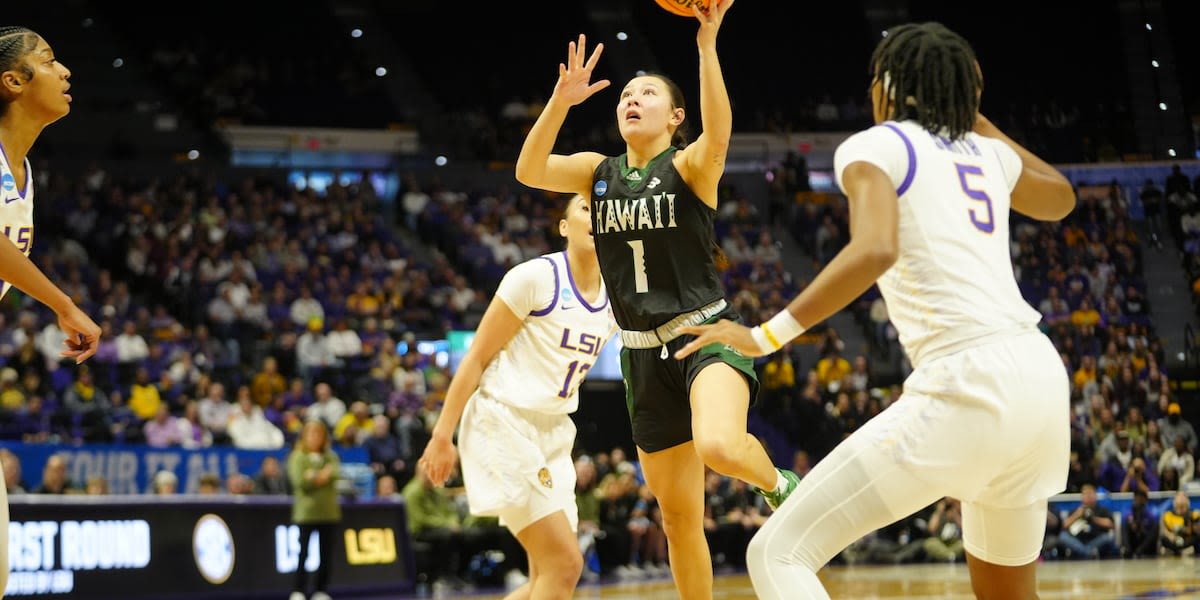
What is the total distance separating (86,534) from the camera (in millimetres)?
9188

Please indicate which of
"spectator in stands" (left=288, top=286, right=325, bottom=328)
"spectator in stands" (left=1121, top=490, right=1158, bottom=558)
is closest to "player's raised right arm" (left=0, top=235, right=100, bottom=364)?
"spectator in stands" (left=288, top=286, right=325, bottom=328)

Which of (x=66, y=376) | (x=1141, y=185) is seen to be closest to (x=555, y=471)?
(x=66, y=376)

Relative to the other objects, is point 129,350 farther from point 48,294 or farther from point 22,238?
point 48,294

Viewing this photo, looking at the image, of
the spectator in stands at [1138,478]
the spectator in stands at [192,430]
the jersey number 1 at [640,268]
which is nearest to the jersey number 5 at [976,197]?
the jersey number 1 at [640,268]

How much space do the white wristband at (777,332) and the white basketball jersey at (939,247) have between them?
0.99 ft

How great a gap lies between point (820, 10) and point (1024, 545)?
28.4 metres

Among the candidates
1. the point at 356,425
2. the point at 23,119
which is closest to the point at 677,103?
the point at 23,119

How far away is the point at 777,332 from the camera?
3.12m

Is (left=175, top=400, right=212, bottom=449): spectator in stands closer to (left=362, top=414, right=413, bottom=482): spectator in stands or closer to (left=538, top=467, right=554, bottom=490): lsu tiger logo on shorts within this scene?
(left=362, top=414, right=413, bottom=482): spectator in stands

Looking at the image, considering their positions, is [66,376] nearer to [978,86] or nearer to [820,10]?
[978,86]

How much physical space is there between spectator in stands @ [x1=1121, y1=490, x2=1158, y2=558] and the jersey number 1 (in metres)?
13.1

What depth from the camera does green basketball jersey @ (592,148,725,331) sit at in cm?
478

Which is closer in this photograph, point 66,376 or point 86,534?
point 86,534

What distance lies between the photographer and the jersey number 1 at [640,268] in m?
4.80
